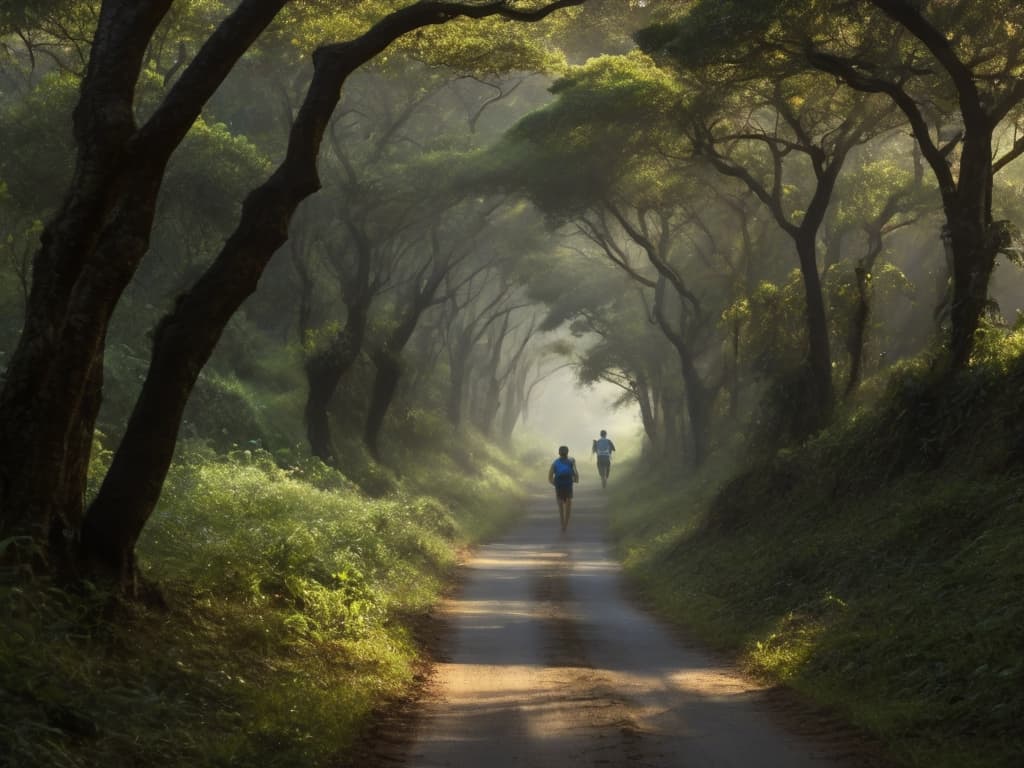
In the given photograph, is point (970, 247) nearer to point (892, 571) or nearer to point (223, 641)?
point (892, 571)

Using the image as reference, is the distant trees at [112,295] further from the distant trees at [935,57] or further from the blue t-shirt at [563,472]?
the blue t-shirt at [563,472]

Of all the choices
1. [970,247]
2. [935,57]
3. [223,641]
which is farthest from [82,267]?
[935,57]

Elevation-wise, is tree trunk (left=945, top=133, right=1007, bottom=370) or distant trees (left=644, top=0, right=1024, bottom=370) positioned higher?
distant trees (left=644, top=0, right=1024, bottom=370)

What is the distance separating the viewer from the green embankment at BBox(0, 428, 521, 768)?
7138mm

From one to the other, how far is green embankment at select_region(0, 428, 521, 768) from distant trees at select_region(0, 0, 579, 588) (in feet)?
2.01

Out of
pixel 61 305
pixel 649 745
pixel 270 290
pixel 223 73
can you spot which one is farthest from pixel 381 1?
pixel 270 290

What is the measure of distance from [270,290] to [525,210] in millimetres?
9008

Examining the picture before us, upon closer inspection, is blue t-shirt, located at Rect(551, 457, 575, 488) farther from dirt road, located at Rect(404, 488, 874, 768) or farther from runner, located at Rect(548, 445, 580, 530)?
dirt road, located at Rect(404, 488, 874, 768)

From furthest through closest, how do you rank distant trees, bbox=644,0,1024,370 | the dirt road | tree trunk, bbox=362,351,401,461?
1. tree trunk, bbox=362,351,401,461
2. distant trees, bbox=644,0,1024,370
3. the dirt road

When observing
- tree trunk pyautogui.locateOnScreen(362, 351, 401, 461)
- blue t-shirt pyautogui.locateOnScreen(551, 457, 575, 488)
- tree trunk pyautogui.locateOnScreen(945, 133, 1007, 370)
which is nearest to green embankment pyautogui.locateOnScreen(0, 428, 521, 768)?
tree trunk pyautogui.locateOnScreen(945, 133, 1007, 370)

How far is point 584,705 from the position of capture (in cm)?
Result: 999

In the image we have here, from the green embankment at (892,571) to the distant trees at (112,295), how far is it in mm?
5387

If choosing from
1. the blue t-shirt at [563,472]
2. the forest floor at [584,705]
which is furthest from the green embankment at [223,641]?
the blue t-shirt at [563,472]

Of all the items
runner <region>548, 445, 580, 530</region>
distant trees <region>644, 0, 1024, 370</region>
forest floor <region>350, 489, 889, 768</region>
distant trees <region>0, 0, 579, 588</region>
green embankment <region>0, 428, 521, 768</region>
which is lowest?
forest floor <region>350, 489, 889, 768</region>
